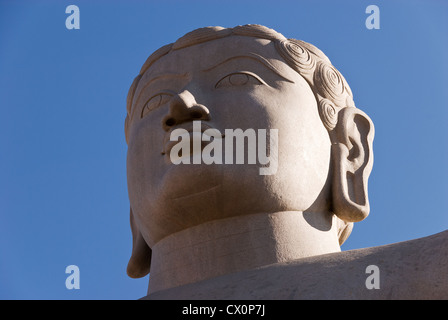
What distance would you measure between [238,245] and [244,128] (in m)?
1.03

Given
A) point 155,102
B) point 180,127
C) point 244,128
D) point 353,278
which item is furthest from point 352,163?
point 353,278

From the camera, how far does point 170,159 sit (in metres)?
6.67

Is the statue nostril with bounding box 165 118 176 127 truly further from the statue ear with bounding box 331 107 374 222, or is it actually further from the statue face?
the statue ear with bounding box 331 107 374 222

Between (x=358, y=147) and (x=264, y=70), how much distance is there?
1.21 meters

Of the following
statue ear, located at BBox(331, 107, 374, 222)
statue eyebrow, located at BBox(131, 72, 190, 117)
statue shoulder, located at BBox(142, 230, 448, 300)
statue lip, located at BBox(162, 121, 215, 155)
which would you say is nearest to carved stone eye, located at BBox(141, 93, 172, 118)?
statue eyebrow, located at BBox(131, 72, 190, 117)

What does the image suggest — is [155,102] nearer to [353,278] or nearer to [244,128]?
[244,128]

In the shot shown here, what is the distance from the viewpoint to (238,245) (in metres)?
6.32

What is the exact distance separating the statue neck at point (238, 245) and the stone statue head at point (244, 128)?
9cm

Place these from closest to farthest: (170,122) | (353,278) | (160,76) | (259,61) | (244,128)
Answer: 1. (353,278)
2. (244,128)
3. (170,122)
4. (259,61)
5. (160,76)

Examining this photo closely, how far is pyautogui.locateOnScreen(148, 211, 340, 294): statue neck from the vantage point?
246 inches

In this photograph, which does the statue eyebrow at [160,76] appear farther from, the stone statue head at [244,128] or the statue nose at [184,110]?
the statue nose at [184,110]
